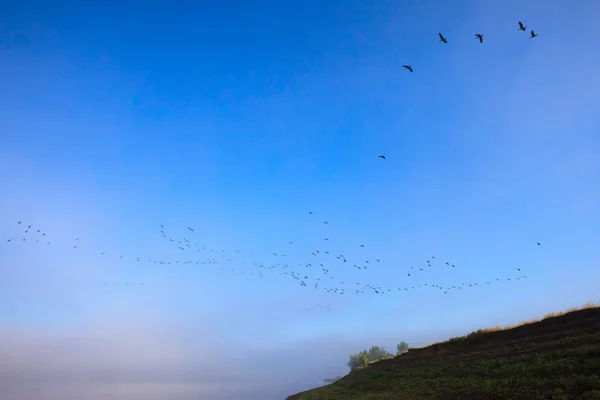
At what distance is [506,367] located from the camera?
113 feet

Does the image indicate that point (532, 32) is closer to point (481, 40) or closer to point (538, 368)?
point (481, 40)

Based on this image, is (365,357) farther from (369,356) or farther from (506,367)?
(506,367)

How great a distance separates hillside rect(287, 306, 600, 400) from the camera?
26672 mm

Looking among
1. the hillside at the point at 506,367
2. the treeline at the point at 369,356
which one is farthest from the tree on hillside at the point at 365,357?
the hillside at the point at 506,367

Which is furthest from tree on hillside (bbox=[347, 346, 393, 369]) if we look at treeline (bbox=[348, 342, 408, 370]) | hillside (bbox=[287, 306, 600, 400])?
hillside (bbox=[287, 306, 600, 400])

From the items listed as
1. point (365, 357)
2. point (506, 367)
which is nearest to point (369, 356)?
point (365, 357)

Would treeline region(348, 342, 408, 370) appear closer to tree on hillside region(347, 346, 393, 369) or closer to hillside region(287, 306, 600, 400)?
tree on hillside region(347, 346, 393, 369)

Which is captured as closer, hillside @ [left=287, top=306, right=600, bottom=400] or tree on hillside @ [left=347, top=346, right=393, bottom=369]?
hillside @ [left=287, top=306, right=600, bottom=400]

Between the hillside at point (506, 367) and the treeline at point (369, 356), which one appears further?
the treeline at point (369, 356)

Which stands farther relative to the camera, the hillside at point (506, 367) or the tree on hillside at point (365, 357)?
the tree on hillside at point (365, 357)

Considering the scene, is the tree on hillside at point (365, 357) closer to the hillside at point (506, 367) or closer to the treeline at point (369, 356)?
the treeline at point (369, 356)

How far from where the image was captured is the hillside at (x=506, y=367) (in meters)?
26.7

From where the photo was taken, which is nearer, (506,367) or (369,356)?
(506,367)

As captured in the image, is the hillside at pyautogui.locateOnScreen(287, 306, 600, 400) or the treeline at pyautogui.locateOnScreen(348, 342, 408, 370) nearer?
the hillside at pyautogui.locateOnScreen(287, 306, 600, 400)
